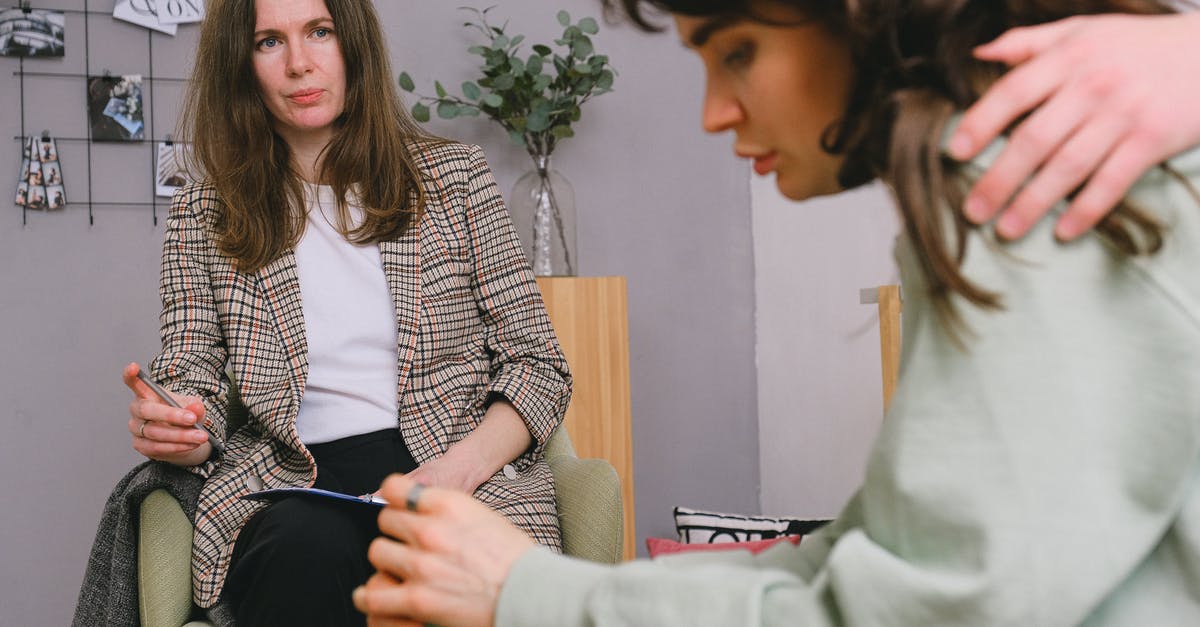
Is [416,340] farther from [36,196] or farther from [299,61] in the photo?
[36,196]

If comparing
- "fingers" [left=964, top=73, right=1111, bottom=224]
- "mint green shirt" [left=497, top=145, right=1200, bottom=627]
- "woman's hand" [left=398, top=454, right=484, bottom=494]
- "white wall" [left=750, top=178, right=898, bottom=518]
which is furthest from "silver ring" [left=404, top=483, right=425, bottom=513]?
"white wall" [left=750, top=178, right=898, bottom=518]

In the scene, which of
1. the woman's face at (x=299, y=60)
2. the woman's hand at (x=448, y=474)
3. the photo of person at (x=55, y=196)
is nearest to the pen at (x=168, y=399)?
the woman's hand at (x=448, y=474)

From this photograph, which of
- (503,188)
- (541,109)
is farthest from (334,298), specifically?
(503,188)

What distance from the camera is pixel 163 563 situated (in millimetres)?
1244

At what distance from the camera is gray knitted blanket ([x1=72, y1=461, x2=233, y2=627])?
123 centimetres

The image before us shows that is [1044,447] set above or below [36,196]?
below

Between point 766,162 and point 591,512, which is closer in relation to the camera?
point 766,162

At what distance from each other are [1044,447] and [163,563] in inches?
44.4

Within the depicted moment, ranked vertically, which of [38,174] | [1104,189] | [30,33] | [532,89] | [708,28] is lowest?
[1104,189]

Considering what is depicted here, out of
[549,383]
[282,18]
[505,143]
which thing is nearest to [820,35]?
[549,383]

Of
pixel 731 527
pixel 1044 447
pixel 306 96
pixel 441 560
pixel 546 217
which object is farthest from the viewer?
pixel 546 217

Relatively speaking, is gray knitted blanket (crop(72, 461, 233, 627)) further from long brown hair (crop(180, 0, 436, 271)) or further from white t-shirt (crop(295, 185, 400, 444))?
long brown hair (crop(180, 0, 436, 271))

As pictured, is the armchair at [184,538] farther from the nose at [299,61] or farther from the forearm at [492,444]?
the nose at [299,61]

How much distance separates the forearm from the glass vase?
758mm
